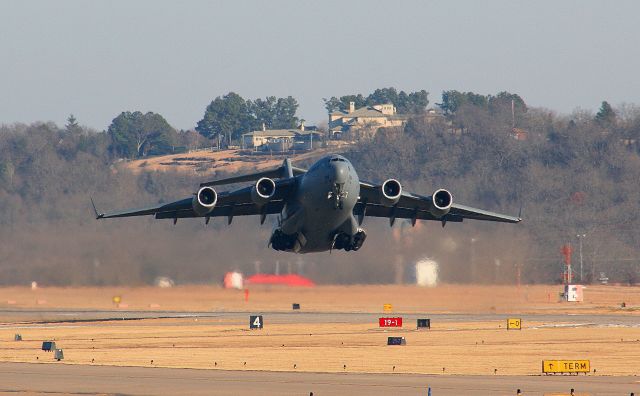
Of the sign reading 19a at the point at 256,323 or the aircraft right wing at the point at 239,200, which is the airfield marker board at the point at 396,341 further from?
the sign reading 19a at the point at 256,323

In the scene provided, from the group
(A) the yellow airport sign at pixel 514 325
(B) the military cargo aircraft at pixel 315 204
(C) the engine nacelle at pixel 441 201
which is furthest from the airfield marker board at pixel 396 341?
(A) the yellow airport sign at pixel 514 325

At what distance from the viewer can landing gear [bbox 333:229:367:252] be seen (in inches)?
1842

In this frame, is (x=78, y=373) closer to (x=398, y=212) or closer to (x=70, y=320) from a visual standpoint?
(x=398, y=212)

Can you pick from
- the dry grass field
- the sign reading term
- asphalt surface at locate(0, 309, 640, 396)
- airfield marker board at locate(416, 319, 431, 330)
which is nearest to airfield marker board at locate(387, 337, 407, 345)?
the dry grass field

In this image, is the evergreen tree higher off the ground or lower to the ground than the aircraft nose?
higher

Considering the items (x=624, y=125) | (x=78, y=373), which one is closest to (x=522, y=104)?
(x=624, y=125)

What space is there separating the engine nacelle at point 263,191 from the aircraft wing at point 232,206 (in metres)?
1.32

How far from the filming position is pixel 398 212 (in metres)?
51.8

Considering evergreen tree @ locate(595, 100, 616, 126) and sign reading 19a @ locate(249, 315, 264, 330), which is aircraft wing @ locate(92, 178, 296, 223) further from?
evergreen tree @ locate(595, 100, 616, 126)

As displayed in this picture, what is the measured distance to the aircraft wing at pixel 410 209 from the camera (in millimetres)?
47216

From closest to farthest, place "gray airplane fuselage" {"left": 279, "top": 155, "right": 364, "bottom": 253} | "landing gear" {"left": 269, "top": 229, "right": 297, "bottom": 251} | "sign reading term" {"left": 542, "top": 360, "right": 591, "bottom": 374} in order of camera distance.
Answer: "sign reading term" {"left": 542, "top": 360, "right": 591, "bottom": 374} < "gray airplane fuselage" {"left": 279, "top": 155, "right": 364, "bottom": 253} < "landing gear" {"left": 269, "top": 229, "right": 297, "bottom": 251}

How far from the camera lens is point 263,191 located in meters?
44.2

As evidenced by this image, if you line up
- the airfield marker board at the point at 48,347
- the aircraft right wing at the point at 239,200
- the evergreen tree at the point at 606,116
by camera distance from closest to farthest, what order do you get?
the aircraft right wing at the point at 239,200 < the airfield marker board at the point at 48,347 < the evergreen tree at the point at 606,116

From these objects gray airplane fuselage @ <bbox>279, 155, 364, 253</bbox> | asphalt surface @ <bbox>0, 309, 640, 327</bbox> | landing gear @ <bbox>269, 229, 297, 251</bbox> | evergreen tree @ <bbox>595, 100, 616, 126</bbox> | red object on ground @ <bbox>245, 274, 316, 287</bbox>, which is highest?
evergreen tree @ <bbox>595, 100, 616, 126</bbox>
